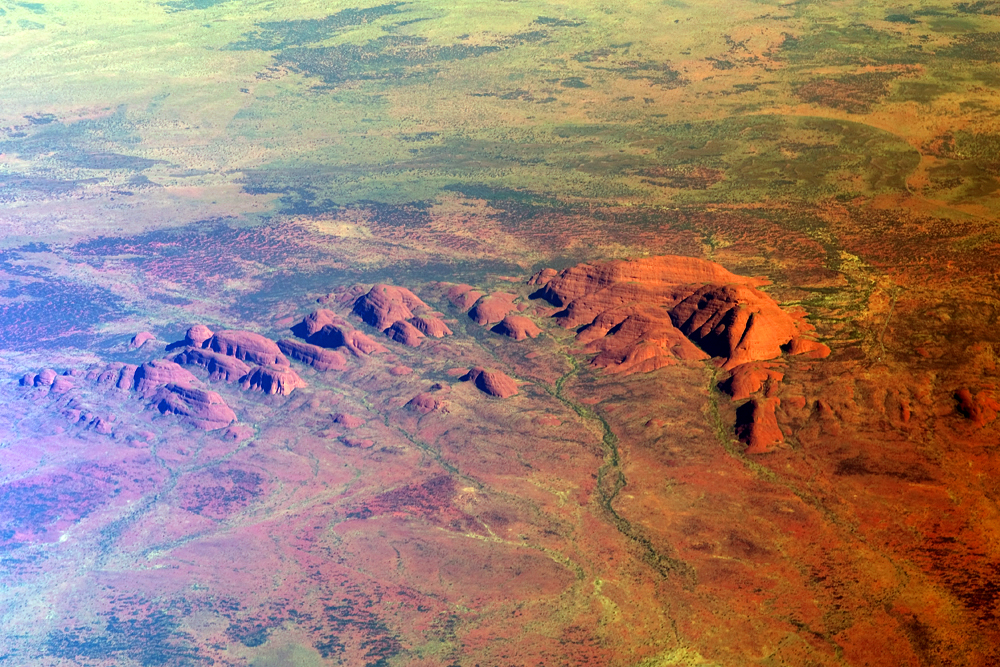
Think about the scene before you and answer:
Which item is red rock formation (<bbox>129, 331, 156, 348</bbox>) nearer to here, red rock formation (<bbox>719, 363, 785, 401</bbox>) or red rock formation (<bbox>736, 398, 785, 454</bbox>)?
red rock formation (<bbox>719, 363, 785, 401</bbox>)

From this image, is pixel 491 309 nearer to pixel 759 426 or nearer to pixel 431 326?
pixel 431 326

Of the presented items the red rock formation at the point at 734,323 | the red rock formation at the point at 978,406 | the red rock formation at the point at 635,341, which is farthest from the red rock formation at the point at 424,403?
the red rock formation at the point at 978,406

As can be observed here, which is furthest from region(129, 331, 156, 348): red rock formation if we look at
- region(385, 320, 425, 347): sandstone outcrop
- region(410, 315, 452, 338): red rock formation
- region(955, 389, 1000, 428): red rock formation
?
region(955, 389, 1000, 428): red rock formation

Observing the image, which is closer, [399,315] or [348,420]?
[348,420]

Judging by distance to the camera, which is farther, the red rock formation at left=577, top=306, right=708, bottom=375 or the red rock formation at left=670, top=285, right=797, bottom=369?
the red rock formation at left=577, top=306, right=708, bottom=375

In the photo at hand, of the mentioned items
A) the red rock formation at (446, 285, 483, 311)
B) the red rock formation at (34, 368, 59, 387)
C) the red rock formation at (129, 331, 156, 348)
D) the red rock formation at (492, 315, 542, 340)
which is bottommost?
the red rock formation at (492, 315, 542, 340)

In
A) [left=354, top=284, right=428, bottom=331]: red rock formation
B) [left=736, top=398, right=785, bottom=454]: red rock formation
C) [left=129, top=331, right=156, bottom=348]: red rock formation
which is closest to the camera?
[left=736, top=398, right=785, bottom=454]: red rock formation

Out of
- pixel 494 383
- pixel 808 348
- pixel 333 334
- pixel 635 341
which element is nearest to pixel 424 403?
pixel 494 383

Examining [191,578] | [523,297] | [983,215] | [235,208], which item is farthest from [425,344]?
[983,215]
